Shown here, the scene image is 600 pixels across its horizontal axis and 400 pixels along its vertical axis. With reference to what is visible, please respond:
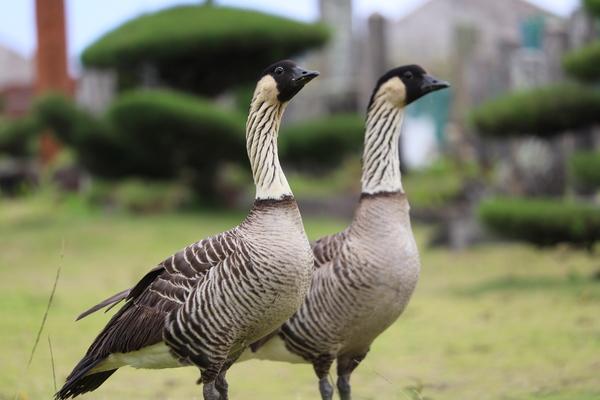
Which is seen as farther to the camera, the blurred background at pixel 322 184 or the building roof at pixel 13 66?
the building roof at pixel 13 66

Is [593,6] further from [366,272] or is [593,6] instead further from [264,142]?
[264,142]

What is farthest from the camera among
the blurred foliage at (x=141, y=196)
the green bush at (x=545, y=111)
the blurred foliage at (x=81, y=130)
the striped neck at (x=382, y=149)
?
the blurred foliage at (x=141, y=196)

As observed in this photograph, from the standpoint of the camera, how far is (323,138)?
16.2 metres

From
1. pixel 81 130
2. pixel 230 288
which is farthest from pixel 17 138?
pixel 230 288

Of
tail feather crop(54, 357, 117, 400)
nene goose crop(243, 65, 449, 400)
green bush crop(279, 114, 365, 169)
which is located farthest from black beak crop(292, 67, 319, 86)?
green bush crop(279, 114, 365, 169)

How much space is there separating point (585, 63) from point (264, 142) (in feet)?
18.9

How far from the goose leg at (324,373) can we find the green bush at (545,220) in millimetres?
4792

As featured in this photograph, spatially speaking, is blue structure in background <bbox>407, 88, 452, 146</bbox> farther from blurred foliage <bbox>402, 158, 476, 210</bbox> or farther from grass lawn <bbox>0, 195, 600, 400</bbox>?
grass lawn <bbox>0, 195, 600, 400</bbox>

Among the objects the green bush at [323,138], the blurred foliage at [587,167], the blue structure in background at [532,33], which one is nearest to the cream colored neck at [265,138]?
the blurred foliage at [587,167]

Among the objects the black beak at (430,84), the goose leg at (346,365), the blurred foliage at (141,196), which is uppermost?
the black beak at (430,84)

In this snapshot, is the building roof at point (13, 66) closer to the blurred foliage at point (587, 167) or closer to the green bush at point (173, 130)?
the green bush at point (173, 130)

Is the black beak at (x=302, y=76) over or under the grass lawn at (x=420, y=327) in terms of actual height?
over

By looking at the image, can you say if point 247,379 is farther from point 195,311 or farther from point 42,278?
point 42,278

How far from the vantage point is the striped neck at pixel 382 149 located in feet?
16.8
